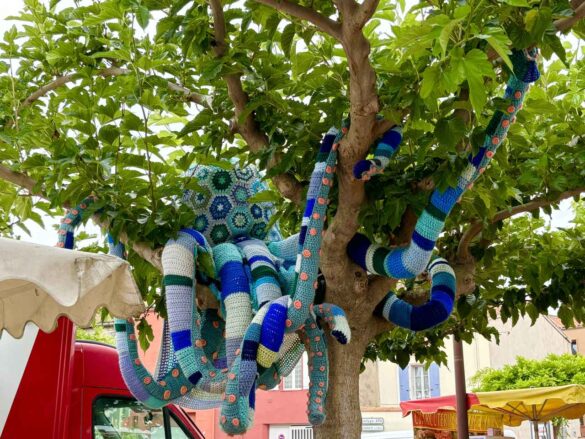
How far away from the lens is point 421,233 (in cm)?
396

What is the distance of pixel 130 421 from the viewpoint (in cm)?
559

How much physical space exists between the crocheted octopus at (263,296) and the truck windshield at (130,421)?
94 centimetres

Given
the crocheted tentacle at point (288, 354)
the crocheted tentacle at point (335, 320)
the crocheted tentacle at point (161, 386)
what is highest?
the crocheted tentacle at point (335, 320)

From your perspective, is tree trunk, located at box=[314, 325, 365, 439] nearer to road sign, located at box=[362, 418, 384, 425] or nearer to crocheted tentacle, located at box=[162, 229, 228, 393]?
crocheted tentacle, located at box=[162, 229, 228, 393]

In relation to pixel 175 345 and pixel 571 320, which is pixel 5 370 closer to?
pixel 175 345

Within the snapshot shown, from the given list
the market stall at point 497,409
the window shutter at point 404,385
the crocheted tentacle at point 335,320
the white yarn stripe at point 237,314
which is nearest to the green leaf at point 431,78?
the crocheted tentacle at point 335,320

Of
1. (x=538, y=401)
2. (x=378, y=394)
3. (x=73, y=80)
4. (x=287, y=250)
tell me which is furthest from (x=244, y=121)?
(x=378, y=394)

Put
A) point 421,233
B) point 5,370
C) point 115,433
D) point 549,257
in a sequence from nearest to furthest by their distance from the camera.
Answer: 1. point 421,233
2. point 5,370
3. point 115,433
4. point 549,257

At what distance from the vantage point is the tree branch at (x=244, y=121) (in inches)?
158

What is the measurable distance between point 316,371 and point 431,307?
0.85m

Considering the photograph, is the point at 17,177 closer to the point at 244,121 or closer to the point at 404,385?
the point at 244,121

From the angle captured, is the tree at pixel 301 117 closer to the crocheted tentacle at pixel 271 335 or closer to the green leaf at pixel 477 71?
the green leaf at pixel 477 71

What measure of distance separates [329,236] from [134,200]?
1.21 m

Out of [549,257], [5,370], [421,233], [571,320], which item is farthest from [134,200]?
[571,320]
